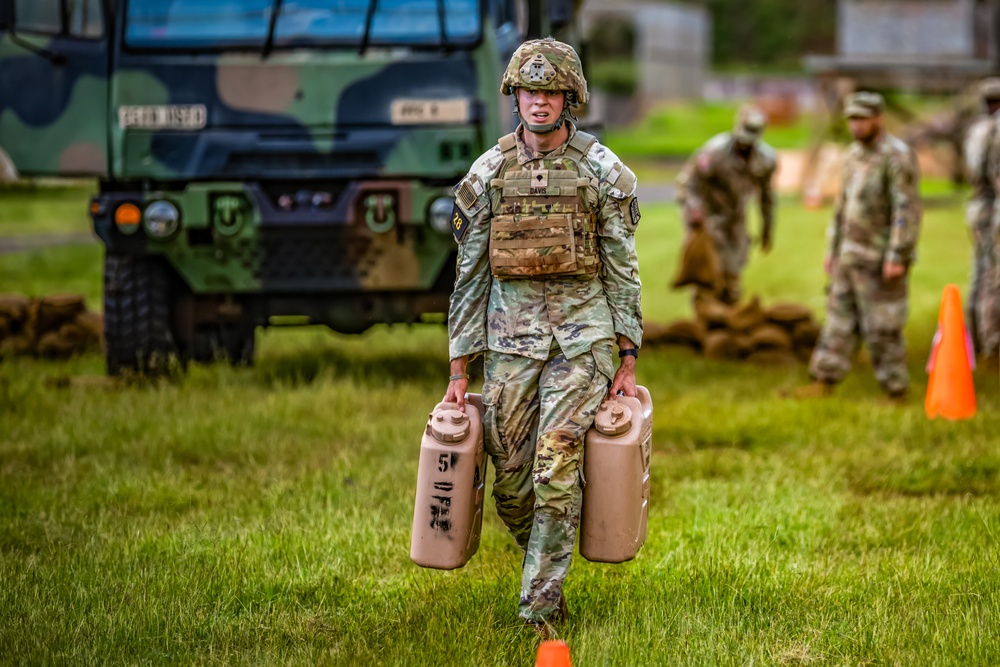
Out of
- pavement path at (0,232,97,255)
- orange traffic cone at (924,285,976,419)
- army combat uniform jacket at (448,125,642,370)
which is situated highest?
army combat uniform jacket at (448,125,642,370)

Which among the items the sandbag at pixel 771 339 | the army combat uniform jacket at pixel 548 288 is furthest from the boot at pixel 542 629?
the sandbag at pixel 771 339

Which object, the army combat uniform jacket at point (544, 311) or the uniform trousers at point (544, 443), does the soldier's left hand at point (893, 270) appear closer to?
the army combat uniform jacket at point (544, 311)

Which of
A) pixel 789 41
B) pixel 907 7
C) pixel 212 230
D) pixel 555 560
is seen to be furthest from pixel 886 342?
pixel 789 41

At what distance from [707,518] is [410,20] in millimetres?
3982

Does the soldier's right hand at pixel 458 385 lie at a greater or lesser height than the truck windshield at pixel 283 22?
lesser

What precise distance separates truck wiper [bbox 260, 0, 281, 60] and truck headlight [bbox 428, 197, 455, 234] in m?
1.34

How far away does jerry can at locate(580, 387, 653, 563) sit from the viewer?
4953 mm

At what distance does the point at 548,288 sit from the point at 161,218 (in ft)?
16.1

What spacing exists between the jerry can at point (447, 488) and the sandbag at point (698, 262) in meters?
7.40

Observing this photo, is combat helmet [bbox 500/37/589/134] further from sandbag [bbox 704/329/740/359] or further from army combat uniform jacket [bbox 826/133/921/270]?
sandbag [bbox 704/329/740/359]

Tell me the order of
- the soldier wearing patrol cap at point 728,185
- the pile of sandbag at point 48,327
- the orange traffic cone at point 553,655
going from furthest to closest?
1. the soldier wearing patrol cap at point 728,185
2. the pile of sandbag at point 48,327
3. the orange traffic cone at point 553,655

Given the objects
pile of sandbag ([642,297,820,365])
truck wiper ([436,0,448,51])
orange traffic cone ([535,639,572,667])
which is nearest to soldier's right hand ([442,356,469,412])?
orange traffic cone ([535,639,572,667])

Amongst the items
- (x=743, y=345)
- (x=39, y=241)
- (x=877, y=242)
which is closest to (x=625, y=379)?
(x=877, y=242)

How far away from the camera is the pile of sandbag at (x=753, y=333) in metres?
11.8
